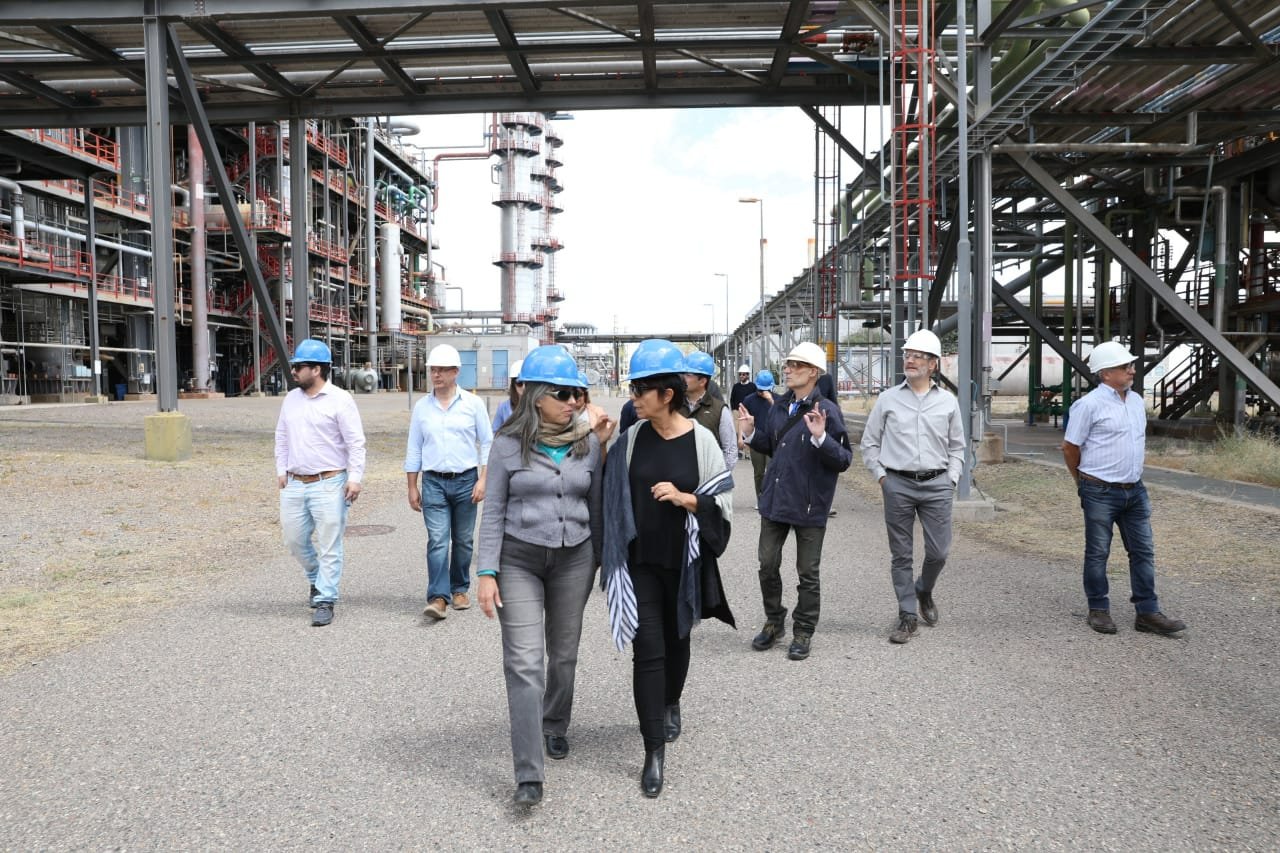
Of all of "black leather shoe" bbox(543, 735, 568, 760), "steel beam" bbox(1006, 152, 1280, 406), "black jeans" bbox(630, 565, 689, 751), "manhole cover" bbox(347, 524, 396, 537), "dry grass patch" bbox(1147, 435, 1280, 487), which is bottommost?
"manhole cover" bbox(347, 524, 396, 537)

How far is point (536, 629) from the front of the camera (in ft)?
12.1

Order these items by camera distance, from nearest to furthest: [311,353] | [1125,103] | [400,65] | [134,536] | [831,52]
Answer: [311,353] → [134,536] → [1125,103] → [831,52] → [400,65]

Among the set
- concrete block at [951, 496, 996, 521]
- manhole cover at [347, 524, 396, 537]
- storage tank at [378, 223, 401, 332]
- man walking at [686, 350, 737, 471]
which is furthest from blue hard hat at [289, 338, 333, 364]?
storage tank at [378, 223, 401, 332]

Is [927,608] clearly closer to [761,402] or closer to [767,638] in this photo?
[767,638]

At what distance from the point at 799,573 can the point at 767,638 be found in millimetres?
455

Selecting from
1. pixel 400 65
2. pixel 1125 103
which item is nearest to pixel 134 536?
pixel 400 65

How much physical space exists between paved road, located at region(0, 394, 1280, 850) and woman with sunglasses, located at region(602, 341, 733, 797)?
0.50 m

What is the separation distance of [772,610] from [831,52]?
45.3ft

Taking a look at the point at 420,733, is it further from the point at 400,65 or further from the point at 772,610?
the point at 400,65

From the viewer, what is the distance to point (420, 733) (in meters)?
4.25

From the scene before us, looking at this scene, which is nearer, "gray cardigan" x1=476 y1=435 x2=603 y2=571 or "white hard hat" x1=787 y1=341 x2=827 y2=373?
"gray cardigan" x1=476 y1=435 x2=603 y2=571

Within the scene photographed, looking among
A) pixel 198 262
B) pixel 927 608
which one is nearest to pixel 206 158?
pixel 927 608

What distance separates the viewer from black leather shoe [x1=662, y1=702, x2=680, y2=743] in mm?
4148

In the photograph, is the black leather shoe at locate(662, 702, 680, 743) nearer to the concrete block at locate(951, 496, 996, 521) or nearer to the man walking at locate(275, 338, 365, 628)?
the man walking at locate(275, 338, 365, 628)
